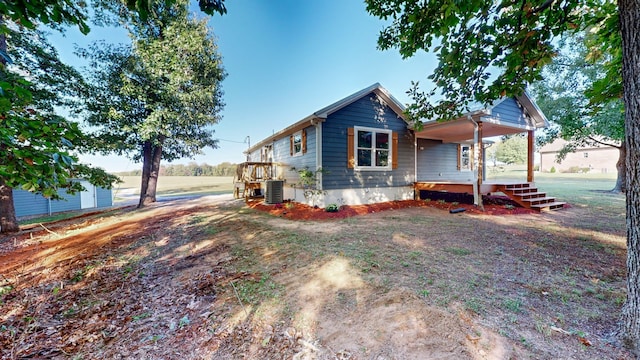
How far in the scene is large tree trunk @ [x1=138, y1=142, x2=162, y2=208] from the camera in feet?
39.9

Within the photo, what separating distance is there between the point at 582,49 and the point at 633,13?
1516 centimetres

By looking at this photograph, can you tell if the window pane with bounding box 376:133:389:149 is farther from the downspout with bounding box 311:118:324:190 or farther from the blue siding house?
the downspout with bounding box 311:118:324:190

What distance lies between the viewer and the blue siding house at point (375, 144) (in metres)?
7.88

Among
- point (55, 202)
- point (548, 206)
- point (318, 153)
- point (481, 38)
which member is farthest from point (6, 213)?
point (548, 206)

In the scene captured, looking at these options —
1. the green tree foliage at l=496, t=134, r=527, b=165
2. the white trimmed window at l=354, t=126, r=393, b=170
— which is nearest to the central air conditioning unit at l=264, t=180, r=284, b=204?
the white trimmed window at l=354, t=126, r=393, b=170

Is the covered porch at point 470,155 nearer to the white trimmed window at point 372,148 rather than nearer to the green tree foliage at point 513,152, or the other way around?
the white trimmed window at point 372,148

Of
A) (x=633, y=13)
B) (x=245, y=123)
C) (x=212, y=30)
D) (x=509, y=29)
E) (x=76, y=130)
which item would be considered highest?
(x=212, y=30)

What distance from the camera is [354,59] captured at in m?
12.8

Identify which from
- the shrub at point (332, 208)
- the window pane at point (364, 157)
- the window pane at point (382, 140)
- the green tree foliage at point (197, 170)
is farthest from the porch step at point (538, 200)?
the green tree foliage at point (197, 170)

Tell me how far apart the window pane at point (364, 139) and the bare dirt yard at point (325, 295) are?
4387mm

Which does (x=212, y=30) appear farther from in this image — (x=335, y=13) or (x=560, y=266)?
(x=560, y=266)

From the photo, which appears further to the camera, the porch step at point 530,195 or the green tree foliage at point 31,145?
the porch step at point 530,195

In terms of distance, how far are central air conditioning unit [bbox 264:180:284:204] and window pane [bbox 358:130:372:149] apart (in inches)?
152

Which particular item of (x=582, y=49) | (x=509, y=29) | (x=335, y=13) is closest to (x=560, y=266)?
(x=509, y=29)
